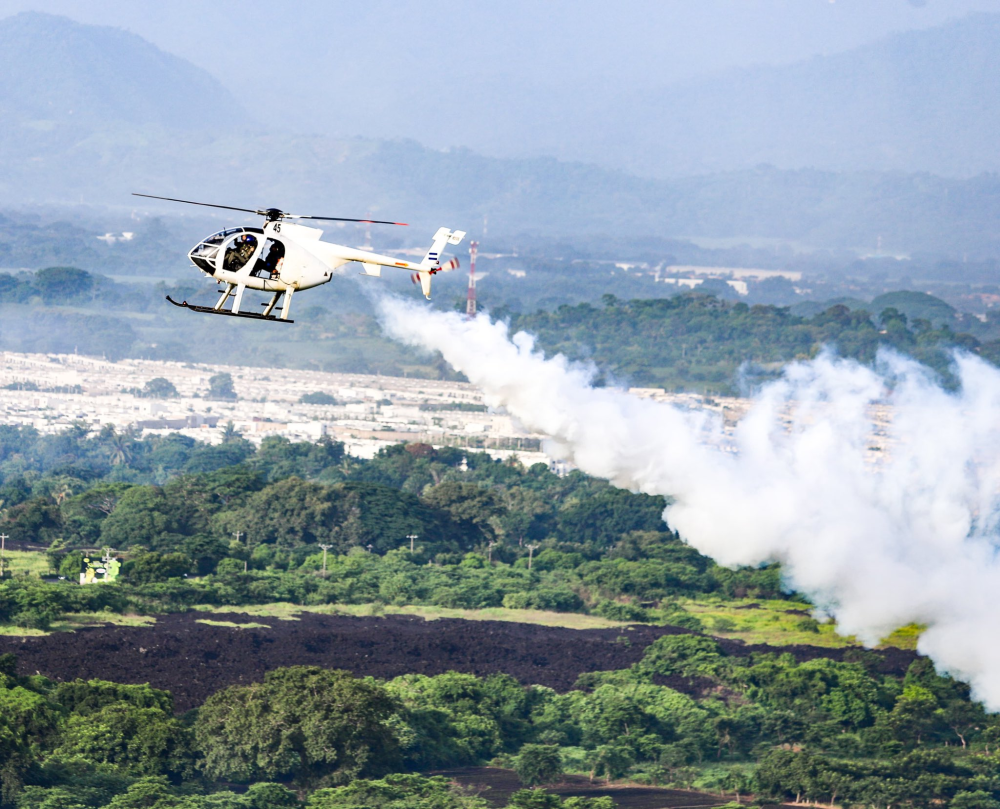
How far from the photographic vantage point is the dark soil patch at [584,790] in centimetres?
4869

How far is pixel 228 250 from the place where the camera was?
37688 mm

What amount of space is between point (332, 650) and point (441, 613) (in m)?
9.59

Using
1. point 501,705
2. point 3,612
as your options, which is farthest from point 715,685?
point 3,612

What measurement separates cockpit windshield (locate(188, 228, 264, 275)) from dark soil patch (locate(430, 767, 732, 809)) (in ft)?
57.8

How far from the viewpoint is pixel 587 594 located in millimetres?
75938

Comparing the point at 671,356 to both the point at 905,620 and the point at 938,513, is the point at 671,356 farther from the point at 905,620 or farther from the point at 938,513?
the point at 905,620

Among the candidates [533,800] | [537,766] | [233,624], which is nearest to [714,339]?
[233,624]

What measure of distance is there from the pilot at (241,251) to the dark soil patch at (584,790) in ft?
57.6

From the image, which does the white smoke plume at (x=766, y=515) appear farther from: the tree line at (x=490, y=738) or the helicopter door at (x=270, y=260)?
the helicopter door at (x=270, y=260)

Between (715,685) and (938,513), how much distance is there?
Result: 34.2 feet

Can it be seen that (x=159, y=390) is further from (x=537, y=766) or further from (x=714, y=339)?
(x=537, y=766)

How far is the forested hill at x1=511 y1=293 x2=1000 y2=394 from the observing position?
16975 cm

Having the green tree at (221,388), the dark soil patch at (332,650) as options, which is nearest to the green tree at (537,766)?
the dark soil patch at (332,650)

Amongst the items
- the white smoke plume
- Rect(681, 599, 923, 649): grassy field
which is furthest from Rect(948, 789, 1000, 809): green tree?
Rect(681, 599, 923, 649): grassy field
